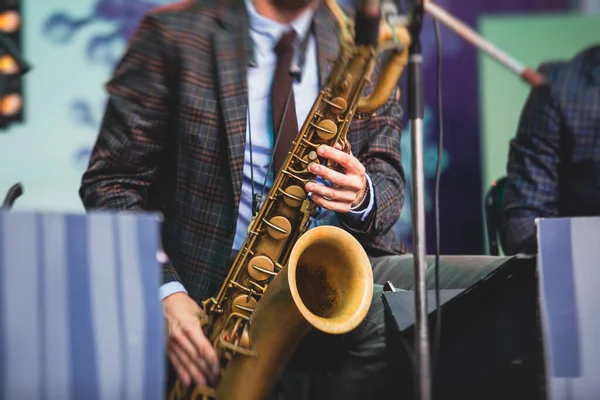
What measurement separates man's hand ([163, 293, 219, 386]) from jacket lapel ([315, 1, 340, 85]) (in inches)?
31.6

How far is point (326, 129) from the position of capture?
6.81ft

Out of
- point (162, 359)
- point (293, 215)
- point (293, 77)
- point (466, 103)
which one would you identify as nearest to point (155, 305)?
point (162, 359)

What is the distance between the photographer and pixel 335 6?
2178 mm

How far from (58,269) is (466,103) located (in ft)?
8.70

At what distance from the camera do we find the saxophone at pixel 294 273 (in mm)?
1886

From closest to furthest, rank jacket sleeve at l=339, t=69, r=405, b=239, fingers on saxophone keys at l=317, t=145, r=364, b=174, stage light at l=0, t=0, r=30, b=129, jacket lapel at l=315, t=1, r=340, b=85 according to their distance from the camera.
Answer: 1. fingers on saxophone keys at l=317, t=145, r=364, b=174
2. jacket sleeve at l=339, t=69, r=405, b=239
3. jacket lapel at l=315, t=1, r=340, b=85
4. stage light at l=0, t=0, r=30, b=129

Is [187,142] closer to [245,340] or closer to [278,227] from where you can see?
[278,227]

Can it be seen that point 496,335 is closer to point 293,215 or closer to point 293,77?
point 293,215

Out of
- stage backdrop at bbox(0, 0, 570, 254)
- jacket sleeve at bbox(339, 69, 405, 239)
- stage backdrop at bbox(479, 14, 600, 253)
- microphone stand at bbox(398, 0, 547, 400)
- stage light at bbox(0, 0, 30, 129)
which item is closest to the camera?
microphone stand at bbox(398, 0, 547, 400)

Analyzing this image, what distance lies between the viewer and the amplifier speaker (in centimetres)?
181

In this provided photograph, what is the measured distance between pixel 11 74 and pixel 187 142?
0.90 m

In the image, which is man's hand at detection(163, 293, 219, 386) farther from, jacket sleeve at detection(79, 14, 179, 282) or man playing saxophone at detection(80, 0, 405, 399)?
jacket sleeve at detection(79, 14, 179, 282)

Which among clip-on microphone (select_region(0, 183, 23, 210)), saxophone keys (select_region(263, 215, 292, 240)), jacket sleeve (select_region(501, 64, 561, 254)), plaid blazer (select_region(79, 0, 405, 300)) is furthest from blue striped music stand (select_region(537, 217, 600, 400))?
clip-on microphone (select_region(0, 183, 23, 210))

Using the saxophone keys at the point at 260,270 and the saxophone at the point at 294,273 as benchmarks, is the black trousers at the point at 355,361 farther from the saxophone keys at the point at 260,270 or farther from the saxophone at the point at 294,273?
the saxophone keys at the point at 260,270
